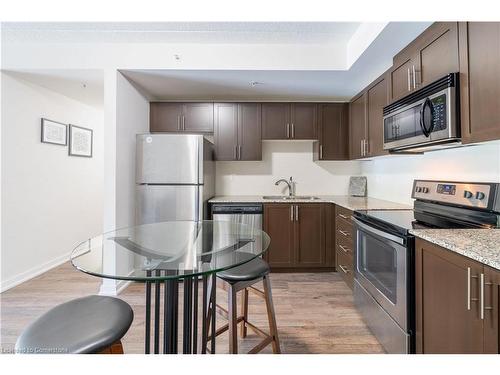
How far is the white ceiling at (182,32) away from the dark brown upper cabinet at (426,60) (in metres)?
0.52

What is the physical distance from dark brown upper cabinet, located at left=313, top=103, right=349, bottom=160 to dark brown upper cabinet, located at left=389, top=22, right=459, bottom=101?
1139 millimetres

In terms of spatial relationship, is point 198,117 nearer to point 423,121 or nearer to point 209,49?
point 209,49

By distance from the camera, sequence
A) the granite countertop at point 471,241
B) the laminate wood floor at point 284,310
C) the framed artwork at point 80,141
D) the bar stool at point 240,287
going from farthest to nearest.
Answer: the framed artwork at point 80,141 < the laminate wood floor at point 284,310 < the bar stool at point 240,287 < the granite countertop at point 471,241

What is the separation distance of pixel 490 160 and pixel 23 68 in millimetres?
4128

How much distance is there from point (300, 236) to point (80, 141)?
348 cm

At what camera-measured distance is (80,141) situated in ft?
12.6

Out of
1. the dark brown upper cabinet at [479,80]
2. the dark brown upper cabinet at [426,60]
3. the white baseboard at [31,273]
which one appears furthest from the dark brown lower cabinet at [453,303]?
the white baseboard at [31,273]

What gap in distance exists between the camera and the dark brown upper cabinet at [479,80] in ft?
4.20

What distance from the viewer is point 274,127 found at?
11.2ft

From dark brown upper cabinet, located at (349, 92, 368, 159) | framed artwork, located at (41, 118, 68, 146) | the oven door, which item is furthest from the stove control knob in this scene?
framed artwork, located at (41, 118, 68, 146)

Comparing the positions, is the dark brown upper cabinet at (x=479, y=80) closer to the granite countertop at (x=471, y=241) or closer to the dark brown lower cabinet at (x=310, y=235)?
the granite countertop at (x=471, y=241)

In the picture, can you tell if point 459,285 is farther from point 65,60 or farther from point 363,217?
point 65,60

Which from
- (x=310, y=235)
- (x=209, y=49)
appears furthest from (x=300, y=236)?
(x=209, y=49)

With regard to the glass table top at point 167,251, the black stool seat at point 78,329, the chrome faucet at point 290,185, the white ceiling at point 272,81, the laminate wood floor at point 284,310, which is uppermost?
the white ceiling at point 272,81
